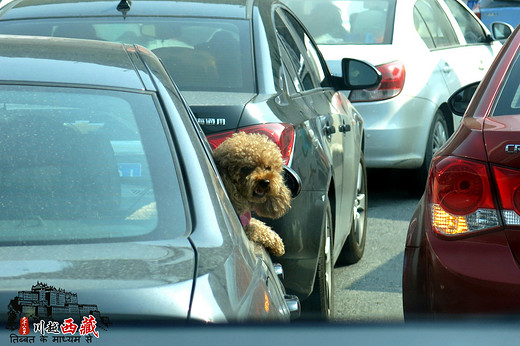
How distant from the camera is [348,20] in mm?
8258

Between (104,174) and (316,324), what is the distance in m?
0.85

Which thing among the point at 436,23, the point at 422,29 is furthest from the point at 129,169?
the point at 436,23

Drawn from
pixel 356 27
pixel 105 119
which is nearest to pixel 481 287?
pixel 105 119

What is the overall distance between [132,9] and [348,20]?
3.88m

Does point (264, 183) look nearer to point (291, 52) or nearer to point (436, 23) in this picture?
point (291, 52)

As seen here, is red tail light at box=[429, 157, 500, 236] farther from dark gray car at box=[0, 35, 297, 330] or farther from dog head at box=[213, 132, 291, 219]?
dark gray car at box=[0, 35, 297, 330]

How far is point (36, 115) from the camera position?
2312 mm

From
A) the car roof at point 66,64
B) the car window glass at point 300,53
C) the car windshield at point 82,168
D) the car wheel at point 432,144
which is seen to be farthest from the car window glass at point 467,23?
the car windshield at point 82,168

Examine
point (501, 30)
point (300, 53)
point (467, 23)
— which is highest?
point (300, 53)

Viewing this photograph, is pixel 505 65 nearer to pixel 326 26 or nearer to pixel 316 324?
pixel 316 324

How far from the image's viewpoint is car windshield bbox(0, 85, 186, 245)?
6.54ft

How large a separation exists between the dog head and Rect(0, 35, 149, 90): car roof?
677mm

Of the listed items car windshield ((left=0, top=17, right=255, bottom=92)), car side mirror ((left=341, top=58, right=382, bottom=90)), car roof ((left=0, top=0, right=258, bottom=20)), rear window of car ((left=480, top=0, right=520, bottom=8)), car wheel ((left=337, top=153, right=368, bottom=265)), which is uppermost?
car roof ((left=0, top=0, right=258, bottom=20))

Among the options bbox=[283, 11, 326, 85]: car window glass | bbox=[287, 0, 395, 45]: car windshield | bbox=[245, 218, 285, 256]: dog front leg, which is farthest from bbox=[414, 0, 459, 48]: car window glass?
bbox=[245, 218, 285, 256]: dog front leg
